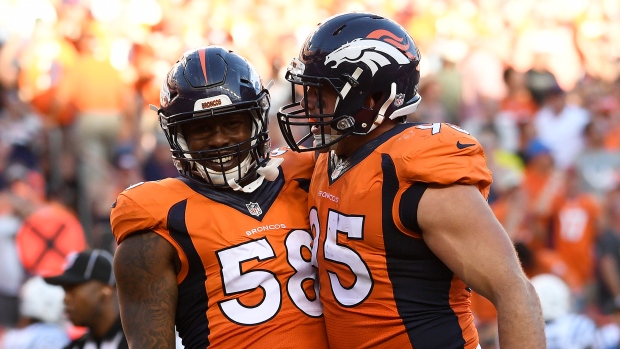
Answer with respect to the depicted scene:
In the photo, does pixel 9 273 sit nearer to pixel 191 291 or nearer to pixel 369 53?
pixel 191 291

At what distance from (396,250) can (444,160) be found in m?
0.34

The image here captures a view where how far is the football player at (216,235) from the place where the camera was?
3480mm

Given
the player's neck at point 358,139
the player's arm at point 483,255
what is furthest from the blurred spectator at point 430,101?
the player's arm at point 483,255

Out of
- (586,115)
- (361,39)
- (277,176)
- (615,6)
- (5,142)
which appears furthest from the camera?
(615,6)

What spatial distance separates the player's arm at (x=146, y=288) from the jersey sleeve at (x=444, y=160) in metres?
0.89

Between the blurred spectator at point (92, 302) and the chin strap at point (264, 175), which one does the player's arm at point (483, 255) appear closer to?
the chin strap at point (264, 175)

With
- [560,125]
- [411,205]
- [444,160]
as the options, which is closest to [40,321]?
[411,205]

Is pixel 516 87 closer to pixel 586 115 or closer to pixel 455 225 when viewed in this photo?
pixel 586 115

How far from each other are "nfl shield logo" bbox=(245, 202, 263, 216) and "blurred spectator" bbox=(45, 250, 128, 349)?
1684mm

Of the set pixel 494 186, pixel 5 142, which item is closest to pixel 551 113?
pixel 494 186

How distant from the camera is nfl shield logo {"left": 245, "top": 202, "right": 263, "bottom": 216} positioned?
363 centimetres

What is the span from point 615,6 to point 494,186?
21.3 feet

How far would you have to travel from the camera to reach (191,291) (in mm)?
3557

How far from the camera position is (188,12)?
476 inches
